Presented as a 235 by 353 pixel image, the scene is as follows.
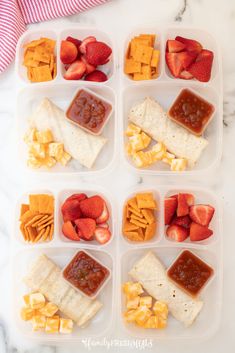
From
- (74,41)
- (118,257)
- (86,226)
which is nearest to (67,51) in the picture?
(74,41)

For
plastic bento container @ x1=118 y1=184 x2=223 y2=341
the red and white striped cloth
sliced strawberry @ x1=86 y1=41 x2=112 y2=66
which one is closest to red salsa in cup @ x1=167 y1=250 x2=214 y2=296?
plastic bento container @ x1=118 y1=184 x2=223 y2=341

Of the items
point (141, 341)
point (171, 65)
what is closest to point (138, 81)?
point (171, 65)

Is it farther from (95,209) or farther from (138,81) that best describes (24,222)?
(138,81)

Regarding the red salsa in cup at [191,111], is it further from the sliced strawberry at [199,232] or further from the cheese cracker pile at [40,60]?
the cheese cracker pile at [40,60]

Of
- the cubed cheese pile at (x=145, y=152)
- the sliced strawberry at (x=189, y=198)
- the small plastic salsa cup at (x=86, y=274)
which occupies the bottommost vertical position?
the small plastic salsa cup at (x=86, y=274)

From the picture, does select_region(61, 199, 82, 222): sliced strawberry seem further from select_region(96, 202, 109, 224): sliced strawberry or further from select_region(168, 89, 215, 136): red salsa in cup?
select_region(168, 89, 215, 136): red salsa in cup

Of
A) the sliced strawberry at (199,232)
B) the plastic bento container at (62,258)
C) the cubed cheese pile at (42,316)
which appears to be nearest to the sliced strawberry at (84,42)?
the plastic bento container at (62,258)
